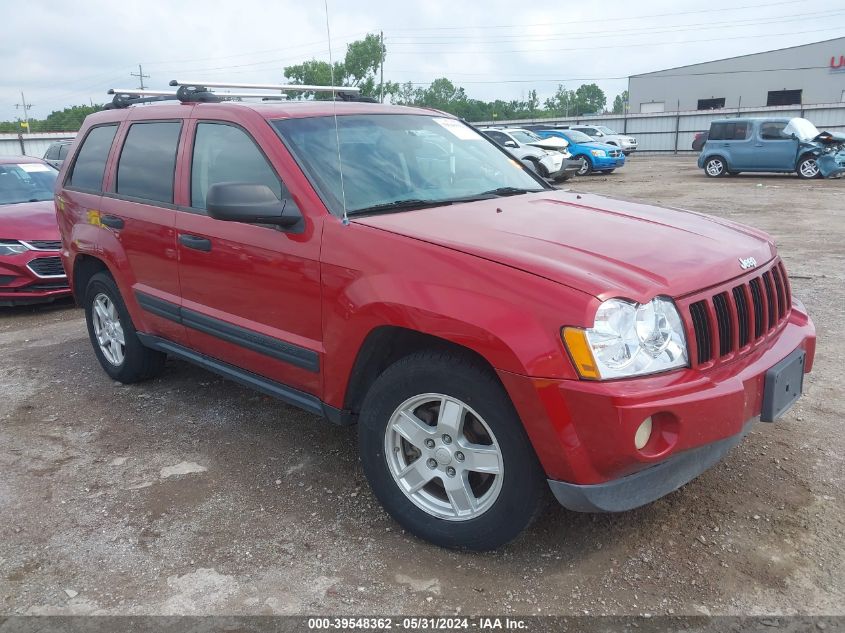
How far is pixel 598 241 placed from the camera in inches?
110

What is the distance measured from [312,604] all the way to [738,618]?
1.51m

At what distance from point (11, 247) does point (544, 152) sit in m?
15.1

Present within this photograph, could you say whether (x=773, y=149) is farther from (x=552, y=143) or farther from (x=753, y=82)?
(x=753, y=82)

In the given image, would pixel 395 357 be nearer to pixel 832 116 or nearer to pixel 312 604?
pixel 312 604

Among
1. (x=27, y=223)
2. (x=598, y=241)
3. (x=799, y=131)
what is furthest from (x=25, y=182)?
(x=799, y=131)

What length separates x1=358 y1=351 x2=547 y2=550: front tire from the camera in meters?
2.55

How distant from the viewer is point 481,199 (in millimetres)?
3551

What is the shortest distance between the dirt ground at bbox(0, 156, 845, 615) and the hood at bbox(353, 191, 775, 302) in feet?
3.56

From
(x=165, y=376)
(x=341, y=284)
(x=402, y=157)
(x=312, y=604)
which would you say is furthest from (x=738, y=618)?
(x=165, y=376)

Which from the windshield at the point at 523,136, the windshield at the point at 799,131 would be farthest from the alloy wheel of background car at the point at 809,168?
the windshield at the point at 523,136

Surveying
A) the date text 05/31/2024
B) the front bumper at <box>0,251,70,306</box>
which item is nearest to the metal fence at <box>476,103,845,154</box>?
the front bumper at <box>0,251,70,306</box>

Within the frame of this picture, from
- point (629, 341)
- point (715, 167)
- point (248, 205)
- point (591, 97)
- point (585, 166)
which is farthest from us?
point (591, 97)

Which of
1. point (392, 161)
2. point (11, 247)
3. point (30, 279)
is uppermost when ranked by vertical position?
point (392, 161)

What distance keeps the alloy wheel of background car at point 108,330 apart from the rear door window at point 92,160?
77 centimetres
